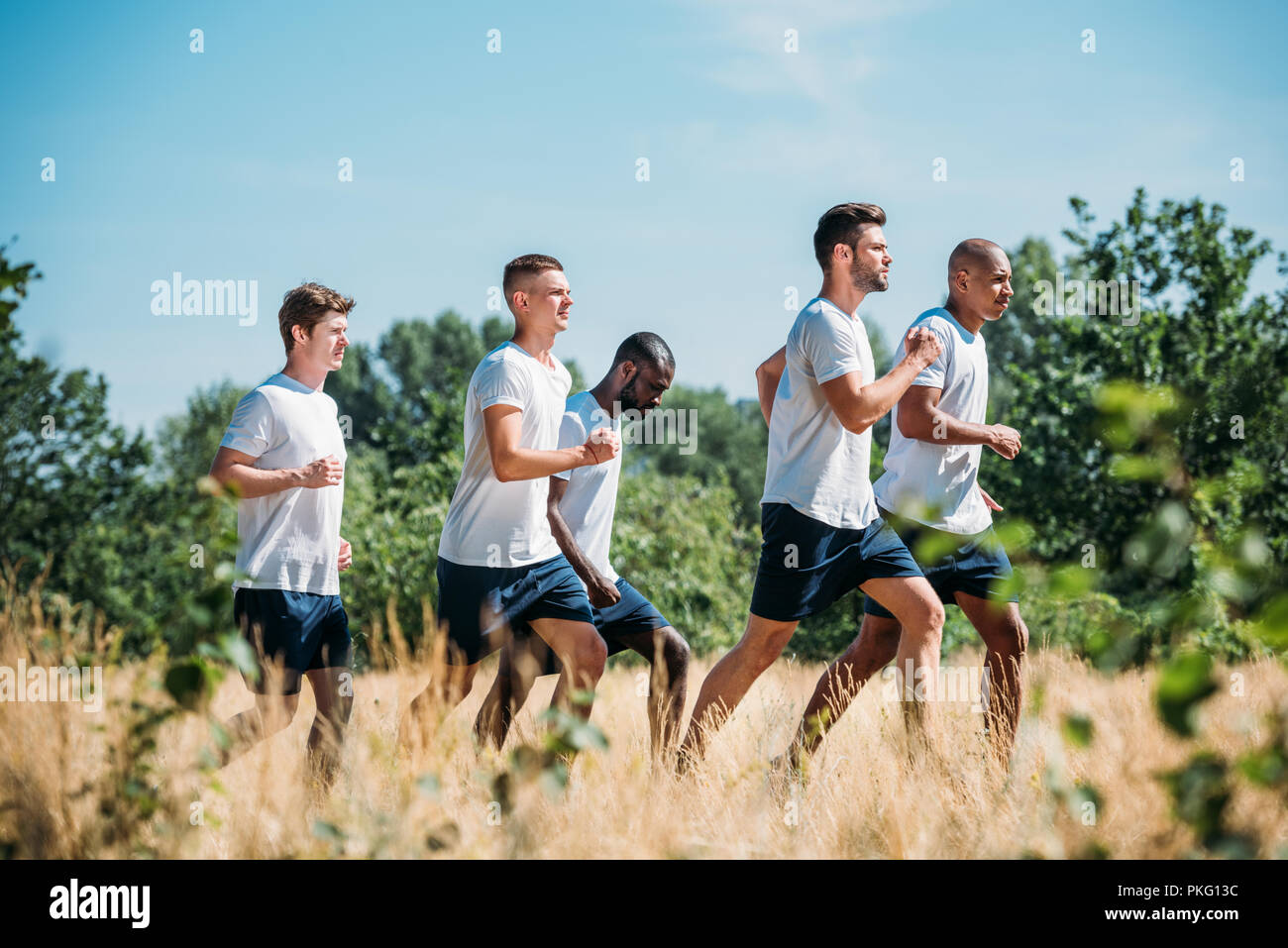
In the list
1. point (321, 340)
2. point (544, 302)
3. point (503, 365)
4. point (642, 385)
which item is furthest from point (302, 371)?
point (642, 385)

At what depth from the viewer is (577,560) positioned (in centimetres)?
475

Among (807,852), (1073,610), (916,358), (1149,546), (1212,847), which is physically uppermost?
(916,358)

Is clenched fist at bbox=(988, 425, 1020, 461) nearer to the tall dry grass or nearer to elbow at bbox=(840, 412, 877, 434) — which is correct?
elbow at bbox=(840, 412, 877, 434)

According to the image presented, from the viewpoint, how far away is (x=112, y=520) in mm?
31531

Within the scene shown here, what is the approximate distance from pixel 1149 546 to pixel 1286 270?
45.9 feet

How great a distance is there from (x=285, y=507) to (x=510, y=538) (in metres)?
0.90

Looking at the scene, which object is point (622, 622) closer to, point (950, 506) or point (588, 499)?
point (588, 499)

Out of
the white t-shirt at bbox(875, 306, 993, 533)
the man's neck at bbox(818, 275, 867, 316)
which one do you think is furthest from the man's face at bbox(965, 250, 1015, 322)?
the man's neck at bbox(818, 275, 867, 316)

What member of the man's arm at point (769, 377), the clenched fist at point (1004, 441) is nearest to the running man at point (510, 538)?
the man's arm at point (769, 377)

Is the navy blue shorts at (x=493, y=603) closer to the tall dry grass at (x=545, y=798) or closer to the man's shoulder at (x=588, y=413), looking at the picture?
the tall dry grass at (x=545, y=798)

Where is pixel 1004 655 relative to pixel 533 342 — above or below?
below

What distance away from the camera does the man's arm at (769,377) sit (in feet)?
16.1

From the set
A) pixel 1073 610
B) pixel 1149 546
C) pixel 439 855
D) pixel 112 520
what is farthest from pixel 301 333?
pixel 112 520
